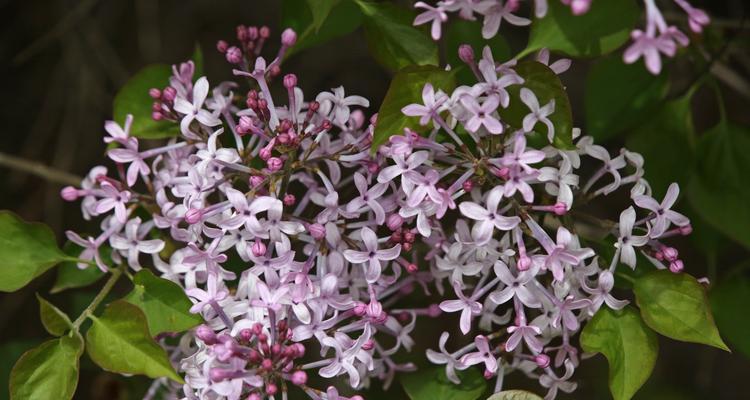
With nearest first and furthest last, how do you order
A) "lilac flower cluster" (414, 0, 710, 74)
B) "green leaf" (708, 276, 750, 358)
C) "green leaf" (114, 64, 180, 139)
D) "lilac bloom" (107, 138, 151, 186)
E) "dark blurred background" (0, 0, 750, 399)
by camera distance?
"lilac flower cluster" (414, 0, 710, 74), "lilac bloom" (107, 138, 151, 186), "green leaf" (114, 64, 180, 139), "green leaf" (708, 276, 750, 358), "dark blurred background" (0, 0, 750, 399)

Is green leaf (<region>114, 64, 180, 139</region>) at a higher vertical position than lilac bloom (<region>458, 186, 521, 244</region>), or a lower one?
higher

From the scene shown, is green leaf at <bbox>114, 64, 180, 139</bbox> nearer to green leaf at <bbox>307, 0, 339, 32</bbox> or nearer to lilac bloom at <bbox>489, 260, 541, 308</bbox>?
green leaf at <bbox>307, 0, 339, 32</bbox>

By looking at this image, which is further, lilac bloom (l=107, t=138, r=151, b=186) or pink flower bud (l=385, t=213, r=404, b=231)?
lilac bloom (l=107, t=138, r=151, b=186)

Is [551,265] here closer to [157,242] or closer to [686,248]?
[157,242]

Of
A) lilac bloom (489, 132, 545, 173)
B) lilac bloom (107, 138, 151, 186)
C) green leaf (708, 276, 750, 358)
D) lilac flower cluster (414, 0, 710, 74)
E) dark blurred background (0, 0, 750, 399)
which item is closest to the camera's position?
lilac flower cluster (414, 0, 710, 74)

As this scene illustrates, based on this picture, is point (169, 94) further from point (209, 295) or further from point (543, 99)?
point (543, 99)

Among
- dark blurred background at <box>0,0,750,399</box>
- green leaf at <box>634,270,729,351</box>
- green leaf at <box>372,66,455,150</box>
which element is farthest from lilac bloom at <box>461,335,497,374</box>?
dark blurred background at <box>0,0,750,399</box>

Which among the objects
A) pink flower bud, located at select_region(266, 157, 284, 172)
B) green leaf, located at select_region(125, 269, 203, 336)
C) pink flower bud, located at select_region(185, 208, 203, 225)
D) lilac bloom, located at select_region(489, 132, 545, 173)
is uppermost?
pink flower bud, located at select_region(266, 157, 284, 172)
